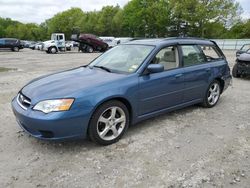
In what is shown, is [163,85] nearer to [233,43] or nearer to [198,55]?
[198,55]

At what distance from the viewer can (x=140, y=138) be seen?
164 inches

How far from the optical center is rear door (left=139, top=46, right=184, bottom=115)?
13.9 ft

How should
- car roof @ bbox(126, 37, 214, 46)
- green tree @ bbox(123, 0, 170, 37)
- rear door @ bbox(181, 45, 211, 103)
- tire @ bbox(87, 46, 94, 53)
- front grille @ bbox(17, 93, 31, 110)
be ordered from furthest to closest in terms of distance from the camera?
green tree @ bbox(123, 0, 170, 37), tire @ bbox(87, 46, 94, 53), rear door @ bbox(181, 45, 211, 103), car roof @ bbox(126, 37, 214, 46), front grille @ bbox(17, 93, 31, 110)

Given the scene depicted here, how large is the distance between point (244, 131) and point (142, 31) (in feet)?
178

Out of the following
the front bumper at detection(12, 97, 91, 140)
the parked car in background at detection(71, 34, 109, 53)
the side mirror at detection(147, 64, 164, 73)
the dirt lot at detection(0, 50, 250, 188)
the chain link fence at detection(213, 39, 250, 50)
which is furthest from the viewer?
the chain link fence at detection(213, 39, 250, 50)

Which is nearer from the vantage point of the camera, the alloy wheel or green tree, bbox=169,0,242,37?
the alloy wheel

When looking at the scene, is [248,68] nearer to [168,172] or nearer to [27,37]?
[168,172]

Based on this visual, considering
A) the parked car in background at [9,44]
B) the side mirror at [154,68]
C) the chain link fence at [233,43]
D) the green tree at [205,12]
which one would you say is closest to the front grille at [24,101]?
the side mirror at [154,68]

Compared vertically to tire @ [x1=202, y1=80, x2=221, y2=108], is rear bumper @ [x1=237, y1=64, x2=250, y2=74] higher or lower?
higher

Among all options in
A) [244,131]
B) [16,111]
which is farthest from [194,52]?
[16,111]

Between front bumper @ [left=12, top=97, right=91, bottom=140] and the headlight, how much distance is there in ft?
0.18

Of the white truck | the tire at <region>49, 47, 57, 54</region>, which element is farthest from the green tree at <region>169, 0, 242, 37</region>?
the tire at <region>49, 47, 57, 54</region>

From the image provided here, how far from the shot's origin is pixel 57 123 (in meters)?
3.37

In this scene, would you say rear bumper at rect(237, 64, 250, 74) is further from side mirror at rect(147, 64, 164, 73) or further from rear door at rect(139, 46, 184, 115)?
side mirror at rect(147, 64, 164, 73)
